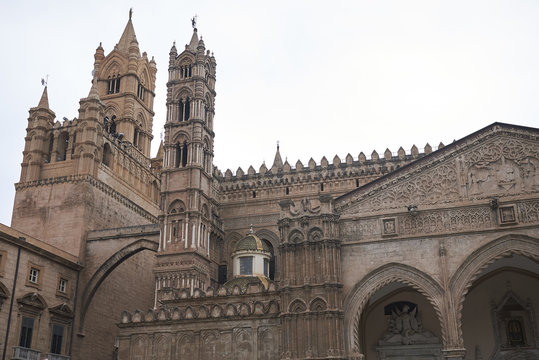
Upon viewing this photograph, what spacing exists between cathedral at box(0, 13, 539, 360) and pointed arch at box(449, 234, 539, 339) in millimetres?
58

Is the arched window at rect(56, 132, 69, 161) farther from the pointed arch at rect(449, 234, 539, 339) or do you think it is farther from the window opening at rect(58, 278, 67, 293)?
the pointed arch at rect(449, 234, 539, 339)

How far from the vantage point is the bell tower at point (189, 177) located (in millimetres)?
41562

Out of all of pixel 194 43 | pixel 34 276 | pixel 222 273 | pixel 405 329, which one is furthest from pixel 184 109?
pixel 405 329

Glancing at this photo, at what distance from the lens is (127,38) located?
212ft

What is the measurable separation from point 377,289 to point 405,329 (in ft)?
13.6

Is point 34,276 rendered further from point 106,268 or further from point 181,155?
point 181,155

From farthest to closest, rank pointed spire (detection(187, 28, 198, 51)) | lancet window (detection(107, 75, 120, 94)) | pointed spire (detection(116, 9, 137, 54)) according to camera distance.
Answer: pointed spire (detection(116, 9, 137, 54)) → lancet window (detection(107, 75, 120, 94)) → pointed spire (detection(187, 28, 198, 51))

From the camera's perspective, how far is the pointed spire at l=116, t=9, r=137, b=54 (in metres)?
63.5

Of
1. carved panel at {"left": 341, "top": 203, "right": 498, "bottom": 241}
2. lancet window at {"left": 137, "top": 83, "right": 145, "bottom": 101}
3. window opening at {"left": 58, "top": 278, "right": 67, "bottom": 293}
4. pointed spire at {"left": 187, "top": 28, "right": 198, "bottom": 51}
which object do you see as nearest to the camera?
carved panel at {"left": 341, "top": 203, "right": 498, "bottom": 241}

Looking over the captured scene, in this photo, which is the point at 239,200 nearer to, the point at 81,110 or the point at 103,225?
the point at 103,225

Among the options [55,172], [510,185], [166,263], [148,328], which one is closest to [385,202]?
[510,185]

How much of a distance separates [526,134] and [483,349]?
33.3 ft

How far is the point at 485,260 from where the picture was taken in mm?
24625

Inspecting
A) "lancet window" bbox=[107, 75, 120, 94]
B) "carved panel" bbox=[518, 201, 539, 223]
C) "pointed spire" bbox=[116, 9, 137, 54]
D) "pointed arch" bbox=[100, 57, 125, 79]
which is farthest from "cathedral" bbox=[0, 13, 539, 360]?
"pointed spire" bbox=[116, 9, 137, 54]
